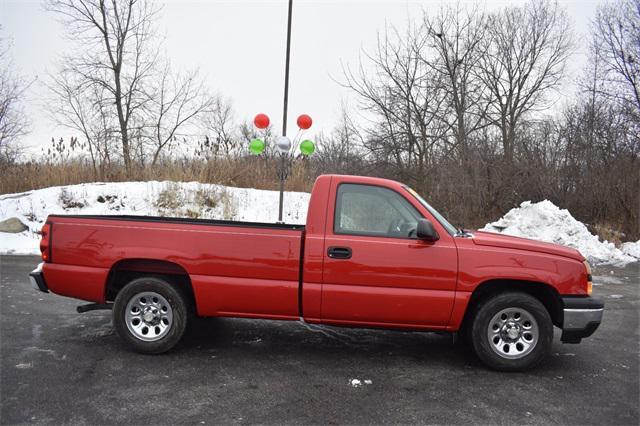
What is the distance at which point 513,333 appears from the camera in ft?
14.6

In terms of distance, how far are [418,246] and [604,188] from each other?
13466mm

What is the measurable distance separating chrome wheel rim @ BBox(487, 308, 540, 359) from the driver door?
19.1 inches

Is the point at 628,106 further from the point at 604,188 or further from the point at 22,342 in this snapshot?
the point at 22,342

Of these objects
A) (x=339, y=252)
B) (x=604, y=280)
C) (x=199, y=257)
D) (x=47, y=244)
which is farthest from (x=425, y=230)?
(x=604, y=280)

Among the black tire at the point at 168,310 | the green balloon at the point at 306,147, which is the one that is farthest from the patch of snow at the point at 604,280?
the black tire at the point at 168,310

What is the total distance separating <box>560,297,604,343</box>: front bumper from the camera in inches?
171

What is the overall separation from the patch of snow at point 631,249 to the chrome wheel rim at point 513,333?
9.79 metres

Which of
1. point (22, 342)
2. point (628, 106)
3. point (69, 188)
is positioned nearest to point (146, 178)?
point (69, 188)

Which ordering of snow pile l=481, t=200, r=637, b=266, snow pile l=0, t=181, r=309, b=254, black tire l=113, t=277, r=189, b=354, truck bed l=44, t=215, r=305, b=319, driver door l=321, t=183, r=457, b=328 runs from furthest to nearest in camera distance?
snow pile l=0, t=181, r=309, b=254 → snow pile l=481, t=200, r=637, b=266 → black tire l=113, t=277, r=189, b=354 → truck bed l=44, t=215, r=305, b=319 → driver door l=321, t=183, r=457, b=328

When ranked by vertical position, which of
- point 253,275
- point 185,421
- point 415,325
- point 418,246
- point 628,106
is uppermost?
point 628,106

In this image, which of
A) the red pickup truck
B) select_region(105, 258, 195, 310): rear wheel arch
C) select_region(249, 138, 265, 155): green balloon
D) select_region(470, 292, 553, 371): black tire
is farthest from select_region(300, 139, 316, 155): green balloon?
select_region(470, 292, 553, 371): black tire

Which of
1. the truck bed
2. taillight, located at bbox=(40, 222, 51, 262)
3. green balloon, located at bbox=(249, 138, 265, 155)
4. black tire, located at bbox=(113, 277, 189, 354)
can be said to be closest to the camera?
the truck bed

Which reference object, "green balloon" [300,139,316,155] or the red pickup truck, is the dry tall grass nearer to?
"green balloon" [300,139,316,155]

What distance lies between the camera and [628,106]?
17.6m
